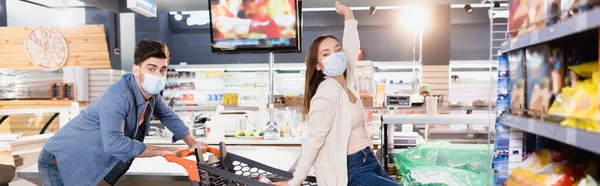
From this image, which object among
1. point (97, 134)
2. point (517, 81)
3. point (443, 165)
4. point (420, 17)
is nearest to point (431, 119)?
point (443, 165)

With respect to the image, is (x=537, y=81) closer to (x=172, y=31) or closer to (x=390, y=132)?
(x=390, y=132)

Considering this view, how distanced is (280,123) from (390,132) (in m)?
2.14

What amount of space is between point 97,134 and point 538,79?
6.90ft

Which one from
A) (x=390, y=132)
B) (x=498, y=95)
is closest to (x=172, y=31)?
(x=390, y=132)

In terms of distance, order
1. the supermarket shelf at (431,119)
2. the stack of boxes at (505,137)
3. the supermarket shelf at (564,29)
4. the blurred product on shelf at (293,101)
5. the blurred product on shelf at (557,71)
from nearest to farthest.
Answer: the supermarket shelf at (564,29)
the blurred product on shelf at (557,71)
the stack of boxes at (505,137)
the supermarket shelf at (431,119)
the blurred product on shelf at (293,101)

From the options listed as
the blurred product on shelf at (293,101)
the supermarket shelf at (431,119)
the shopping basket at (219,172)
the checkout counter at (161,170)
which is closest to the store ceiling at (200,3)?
the blurred product on shelf at (293,101)

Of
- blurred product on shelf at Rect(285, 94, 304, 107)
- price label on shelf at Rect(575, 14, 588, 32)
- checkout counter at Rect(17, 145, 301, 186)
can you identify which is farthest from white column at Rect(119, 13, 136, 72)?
price label on shelf at Rect(575, 14, 588, 32)

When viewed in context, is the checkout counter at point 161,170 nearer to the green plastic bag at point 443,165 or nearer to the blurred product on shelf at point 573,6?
the green plastic bag at point 443,165

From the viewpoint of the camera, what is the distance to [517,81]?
1.62 meters

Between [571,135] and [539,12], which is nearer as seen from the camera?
[571,135]

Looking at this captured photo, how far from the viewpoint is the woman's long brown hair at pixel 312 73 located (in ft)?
7.72

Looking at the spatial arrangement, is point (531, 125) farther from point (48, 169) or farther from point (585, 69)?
point (48, 169)

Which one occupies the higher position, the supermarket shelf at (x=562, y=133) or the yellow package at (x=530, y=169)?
the supermarket shelf at (x=562, y=133)

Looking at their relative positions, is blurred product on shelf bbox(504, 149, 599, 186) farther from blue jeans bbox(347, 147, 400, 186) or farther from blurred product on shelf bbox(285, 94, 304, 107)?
blurred product on shelf bbox(285, 94, 304, 107)
